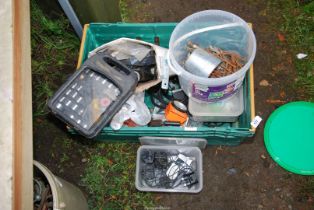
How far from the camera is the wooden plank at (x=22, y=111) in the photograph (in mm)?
805

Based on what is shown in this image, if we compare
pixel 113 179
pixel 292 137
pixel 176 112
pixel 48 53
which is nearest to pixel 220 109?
pixel 176 112

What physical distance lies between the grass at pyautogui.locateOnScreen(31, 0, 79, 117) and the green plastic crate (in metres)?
0.25

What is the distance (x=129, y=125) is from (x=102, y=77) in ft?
0.84

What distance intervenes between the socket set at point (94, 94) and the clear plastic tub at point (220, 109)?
0.29 meters

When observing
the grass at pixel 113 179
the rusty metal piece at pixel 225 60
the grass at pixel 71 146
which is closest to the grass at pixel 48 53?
the grass at pixel 71 146

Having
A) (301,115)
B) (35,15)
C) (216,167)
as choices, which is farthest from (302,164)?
(35,15)

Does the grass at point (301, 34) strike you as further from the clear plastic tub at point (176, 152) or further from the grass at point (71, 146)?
the grass at point (71, 146)

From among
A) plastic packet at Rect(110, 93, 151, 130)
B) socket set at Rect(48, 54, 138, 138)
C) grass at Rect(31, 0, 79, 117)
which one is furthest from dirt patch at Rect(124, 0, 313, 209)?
grass at Rect(31, 0, 79, 117)

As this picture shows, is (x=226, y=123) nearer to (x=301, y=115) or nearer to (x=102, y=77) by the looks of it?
(x=301, y=115)

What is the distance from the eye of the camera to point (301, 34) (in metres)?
1.84

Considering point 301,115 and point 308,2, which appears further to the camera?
point 308,2

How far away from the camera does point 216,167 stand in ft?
5.40

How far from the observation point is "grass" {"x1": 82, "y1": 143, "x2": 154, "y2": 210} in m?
1.62

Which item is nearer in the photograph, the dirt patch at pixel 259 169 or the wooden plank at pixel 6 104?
the wooden plank at pixel 6 104
